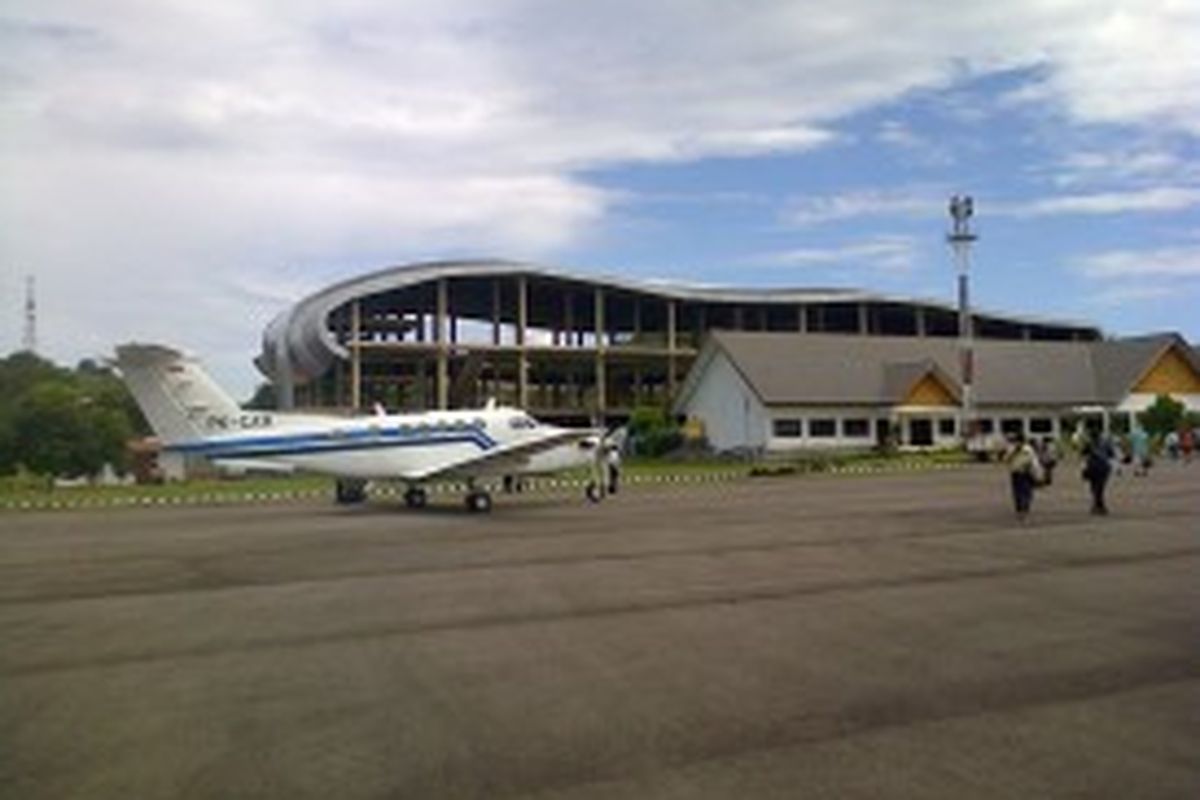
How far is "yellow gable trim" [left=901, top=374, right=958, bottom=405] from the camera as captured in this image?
66294 mm

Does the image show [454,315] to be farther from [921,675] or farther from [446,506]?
[921,675]

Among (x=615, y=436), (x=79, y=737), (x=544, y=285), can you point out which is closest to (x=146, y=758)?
(x=79, y=737)

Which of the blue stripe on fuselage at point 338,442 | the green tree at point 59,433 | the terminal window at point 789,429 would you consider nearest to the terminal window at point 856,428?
the terminal window at point 789,429

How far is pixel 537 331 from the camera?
90.8 meters

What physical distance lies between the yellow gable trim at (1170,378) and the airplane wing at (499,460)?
2176 inches

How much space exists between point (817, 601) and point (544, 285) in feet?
243

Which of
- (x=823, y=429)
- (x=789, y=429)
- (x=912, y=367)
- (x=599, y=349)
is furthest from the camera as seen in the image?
(x=599, y=349)

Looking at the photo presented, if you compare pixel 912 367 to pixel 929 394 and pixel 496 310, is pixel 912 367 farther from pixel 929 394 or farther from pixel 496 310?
pixel 496 310

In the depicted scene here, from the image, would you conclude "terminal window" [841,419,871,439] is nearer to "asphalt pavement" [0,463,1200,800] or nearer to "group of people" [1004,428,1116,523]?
"group of people" [1004,428,1116,523]

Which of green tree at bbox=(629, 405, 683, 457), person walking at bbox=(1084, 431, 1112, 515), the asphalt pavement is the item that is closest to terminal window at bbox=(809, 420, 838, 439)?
green tree at bbox=(629, 405, 683, 457)

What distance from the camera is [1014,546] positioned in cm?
1786

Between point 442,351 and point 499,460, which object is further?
point 442,351

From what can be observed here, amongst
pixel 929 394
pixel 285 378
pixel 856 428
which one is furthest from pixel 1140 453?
pixel 285 378

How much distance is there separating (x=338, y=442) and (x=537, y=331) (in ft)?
200
